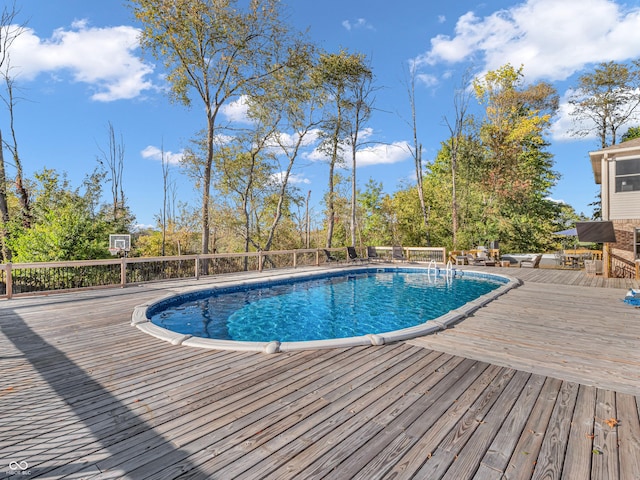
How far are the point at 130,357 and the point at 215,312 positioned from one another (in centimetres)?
324

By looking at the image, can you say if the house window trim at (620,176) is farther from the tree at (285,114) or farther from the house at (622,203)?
the tree at (285,114)

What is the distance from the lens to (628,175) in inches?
356

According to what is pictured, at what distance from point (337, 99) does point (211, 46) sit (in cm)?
660

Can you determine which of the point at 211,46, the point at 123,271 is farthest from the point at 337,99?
the point at 123,271

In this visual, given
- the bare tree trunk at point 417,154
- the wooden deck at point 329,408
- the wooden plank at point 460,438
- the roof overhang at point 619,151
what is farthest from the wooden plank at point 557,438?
the bare tree trunk at point 417,154

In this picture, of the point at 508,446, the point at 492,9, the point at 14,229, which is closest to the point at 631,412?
the point at 508,446

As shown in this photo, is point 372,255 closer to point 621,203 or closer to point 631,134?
point 621,203

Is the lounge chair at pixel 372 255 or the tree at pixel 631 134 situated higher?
the tree at pixel 631 134

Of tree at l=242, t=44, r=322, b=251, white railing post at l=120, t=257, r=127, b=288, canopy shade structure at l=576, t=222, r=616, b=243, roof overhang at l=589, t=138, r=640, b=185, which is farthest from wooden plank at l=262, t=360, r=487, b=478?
tree at l=242, t=44, r=322, b=251

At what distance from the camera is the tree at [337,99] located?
570 inches

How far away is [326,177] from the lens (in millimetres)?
16172

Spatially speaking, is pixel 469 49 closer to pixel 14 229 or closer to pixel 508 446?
pixel 508 446

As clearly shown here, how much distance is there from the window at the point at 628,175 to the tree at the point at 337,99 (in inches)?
399

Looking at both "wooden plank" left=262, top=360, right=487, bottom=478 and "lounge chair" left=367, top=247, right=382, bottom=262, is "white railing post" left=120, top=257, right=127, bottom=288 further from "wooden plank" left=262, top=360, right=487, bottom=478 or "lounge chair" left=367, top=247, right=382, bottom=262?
"lounge chair" left=367, top=247, right=382, bottom=262
